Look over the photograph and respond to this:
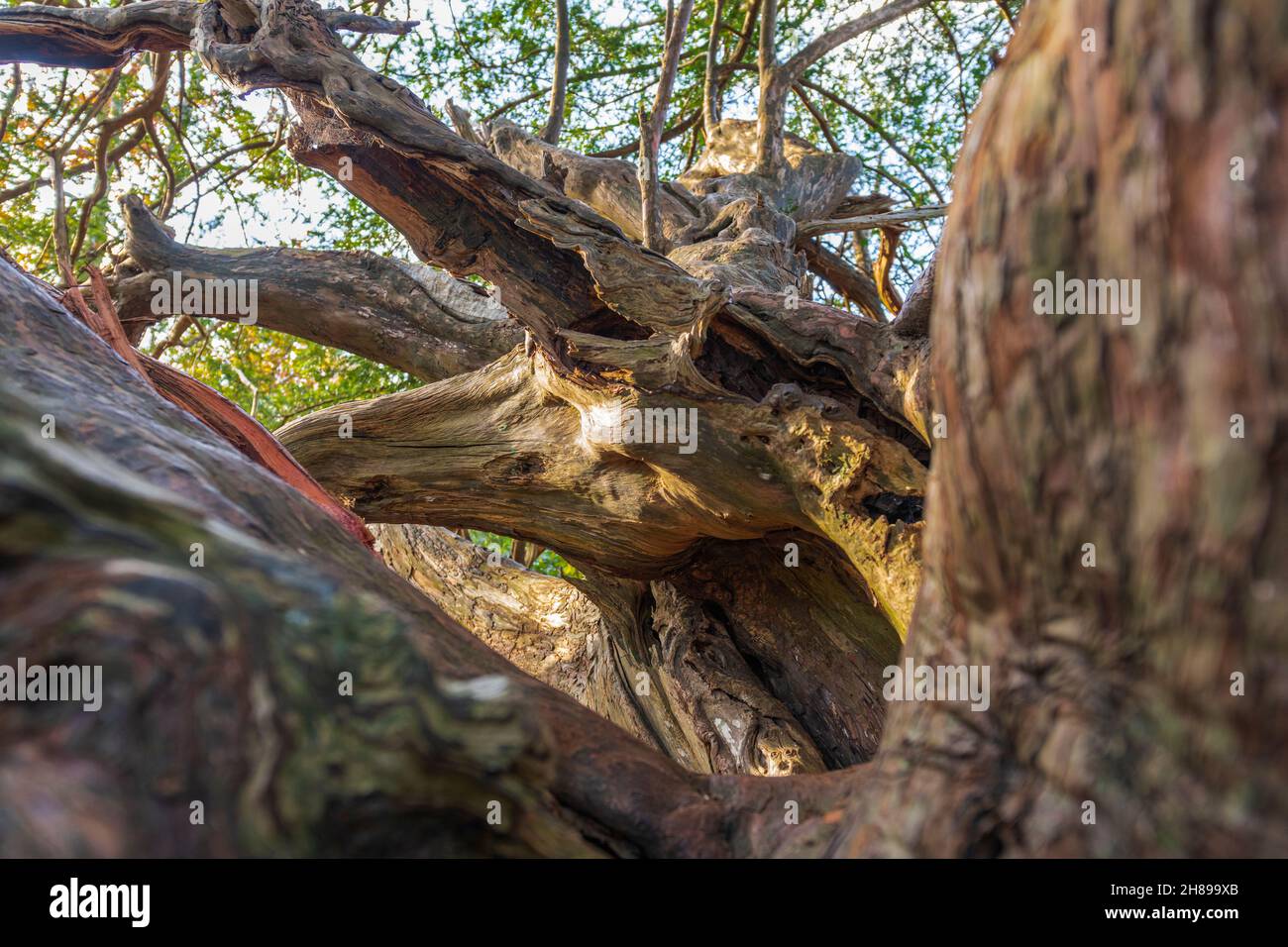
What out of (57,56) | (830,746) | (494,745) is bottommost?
(830,746)

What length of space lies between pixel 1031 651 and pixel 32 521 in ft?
3.80

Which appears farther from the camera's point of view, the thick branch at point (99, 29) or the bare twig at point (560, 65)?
the bare twig at point (560, 65)

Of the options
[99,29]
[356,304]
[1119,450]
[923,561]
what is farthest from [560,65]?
[1119,450]

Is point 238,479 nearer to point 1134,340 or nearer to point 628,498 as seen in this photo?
point 1134,340

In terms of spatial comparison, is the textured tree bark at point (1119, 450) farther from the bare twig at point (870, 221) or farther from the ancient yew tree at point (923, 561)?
the bare twig at point (870, 221)

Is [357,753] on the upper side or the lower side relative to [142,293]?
lower

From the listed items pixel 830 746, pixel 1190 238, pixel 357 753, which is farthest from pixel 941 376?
pixel 830 746

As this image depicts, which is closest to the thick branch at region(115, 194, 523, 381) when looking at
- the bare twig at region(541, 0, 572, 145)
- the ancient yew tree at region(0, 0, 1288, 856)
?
the bare twig at region(541, 0, 572, 145)

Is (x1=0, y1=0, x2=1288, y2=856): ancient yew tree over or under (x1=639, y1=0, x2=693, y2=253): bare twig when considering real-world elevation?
under

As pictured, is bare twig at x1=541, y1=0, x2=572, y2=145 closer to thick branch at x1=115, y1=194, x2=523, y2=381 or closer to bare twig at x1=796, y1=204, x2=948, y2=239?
thick branch at x1=115, y1=194, x2=523, y2=381

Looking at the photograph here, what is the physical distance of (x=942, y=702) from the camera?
1.31m

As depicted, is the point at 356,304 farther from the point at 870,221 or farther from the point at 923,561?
the point at 923,561

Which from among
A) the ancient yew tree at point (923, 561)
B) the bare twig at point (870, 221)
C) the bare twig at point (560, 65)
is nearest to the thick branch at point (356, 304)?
the bare twig at point (560, 65)

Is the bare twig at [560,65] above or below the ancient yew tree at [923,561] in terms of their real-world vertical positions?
above
